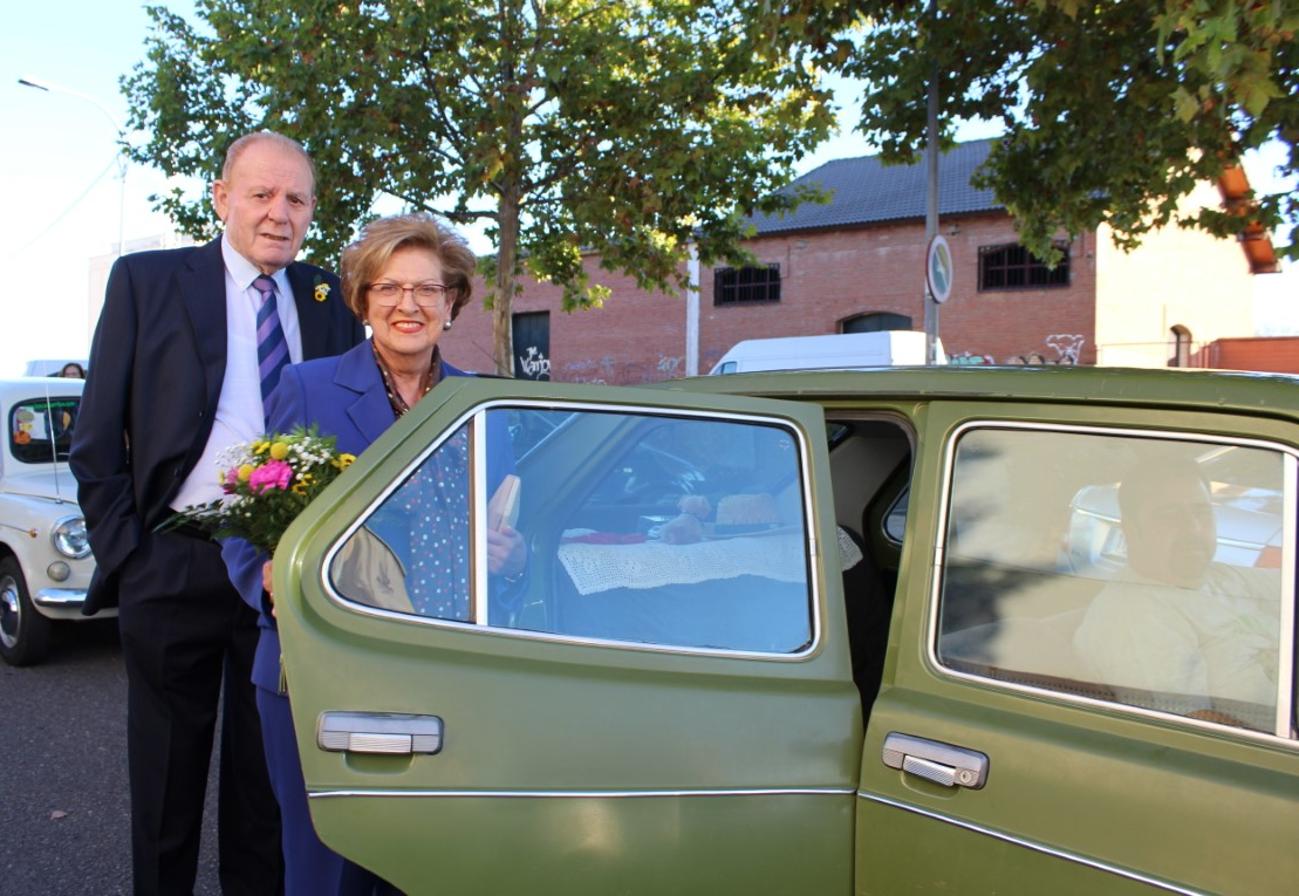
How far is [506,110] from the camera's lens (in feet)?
37.0

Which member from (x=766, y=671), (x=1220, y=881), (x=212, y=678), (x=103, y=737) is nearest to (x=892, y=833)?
(x=766, y=671)

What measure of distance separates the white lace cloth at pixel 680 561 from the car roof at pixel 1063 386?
16.9 inches

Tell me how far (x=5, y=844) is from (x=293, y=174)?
3.01 m

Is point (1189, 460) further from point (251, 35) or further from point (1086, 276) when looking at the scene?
point (1086, 276)

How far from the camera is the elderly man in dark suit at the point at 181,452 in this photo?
2.46 meters

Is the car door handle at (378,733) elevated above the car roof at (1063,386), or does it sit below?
below

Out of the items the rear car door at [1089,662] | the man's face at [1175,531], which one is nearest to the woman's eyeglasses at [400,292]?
the rear car door at [1089,662]

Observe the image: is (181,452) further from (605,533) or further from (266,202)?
(605,533)

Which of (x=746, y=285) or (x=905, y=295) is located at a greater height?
(x=746, y=285)

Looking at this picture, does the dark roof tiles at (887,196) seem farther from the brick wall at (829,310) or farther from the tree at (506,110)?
the tree at (506,110)

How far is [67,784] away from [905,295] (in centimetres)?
2282

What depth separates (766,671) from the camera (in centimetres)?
175

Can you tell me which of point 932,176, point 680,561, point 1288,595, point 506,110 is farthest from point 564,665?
point 506,110

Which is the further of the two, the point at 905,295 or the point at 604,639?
the point at 905,295
